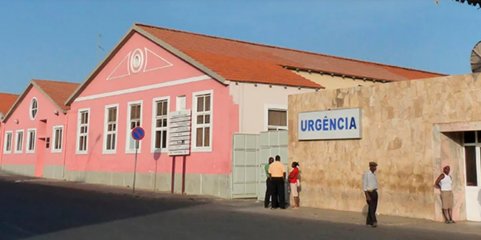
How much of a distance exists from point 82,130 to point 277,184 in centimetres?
1929

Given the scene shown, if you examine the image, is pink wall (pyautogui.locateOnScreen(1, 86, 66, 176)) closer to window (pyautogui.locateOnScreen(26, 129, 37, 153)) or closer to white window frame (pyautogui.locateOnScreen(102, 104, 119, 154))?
window (pyautogui.locateOnScreen(26, 129, 37, 153))

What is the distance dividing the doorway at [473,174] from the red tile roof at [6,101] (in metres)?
44.7

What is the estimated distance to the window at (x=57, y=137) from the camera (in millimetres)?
36594

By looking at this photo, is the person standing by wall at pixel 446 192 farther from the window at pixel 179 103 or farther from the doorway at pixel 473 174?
the window at pixel 179 103

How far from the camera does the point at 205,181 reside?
23328 millimetres

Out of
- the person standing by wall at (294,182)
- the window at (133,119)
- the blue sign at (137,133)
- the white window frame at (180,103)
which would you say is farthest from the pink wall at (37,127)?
the person standing by wall at (294,182)

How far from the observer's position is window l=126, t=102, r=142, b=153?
93.3 feet

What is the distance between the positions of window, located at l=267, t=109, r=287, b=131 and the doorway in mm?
9700

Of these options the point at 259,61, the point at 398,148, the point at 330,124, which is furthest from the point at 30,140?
the point at 398,148

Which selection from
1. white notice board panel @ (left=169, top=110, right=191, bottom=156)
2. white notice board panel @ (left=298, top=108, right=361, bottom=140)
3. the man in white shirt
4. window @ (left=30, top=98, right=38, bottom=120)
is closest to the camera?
the man in white shirt

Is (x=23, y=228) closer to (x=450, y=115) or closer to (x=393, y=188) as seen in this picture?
(x=393, y=188)

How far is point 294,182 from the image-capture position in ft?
60.6

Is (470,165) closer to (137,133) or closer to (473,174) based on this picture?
(473,174)

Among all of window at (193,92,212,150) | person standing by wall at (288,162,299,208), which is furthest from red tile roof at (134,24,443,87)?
person standing by wall at (288,162,299,208)
